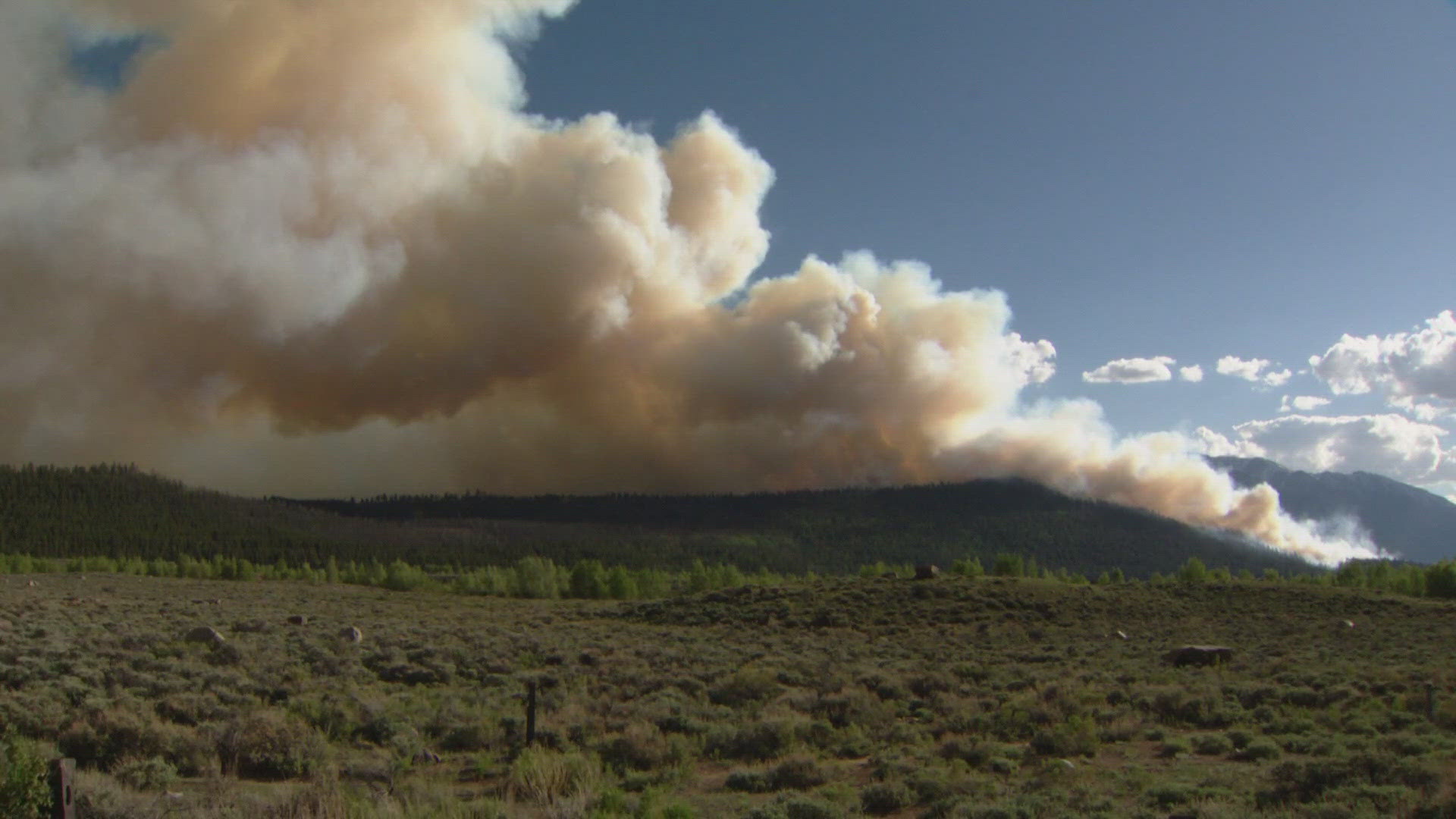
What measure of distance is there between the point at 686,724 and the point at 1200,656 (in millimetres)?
28566

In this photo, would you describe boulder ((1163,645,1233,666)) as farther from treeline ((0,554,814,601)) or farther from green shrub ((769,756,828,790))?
treeline ((0,554,814,601))

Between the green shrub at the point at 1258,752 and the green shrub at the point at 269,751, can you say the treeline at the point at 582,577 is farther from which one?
the green shrub at the point at 269,751

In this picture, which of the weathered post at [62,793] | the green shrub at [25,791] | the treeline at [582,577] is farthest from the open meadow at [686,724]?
the treeline at [582,577]

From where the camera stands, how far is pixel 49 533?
188750 millimetres

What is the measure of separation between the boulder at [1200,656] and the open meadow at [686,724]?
76 centimetres

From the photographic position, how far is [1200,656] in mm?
40531

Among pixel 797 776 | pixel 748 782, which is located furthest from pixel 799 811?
pixel 797 776

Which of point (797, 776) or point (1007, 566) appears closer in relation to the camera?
point (797, 776)

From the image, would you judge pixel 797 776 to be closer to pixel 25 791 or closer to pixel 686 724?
pixel 686 724

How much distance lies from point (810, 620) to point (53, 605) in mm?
43601

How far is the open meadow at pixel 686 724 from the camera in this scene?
14.8 meters

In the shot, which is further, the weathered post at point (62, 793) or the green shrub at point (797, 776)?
the green shrub at point (797, 776)

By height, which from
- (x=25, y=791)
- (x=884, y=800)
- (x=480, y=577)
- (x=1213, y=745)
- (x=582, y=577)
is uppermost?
(x=25, y=791)

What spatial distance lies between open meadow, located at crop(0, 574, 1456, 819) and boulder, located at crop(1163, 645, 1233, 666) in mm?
755
